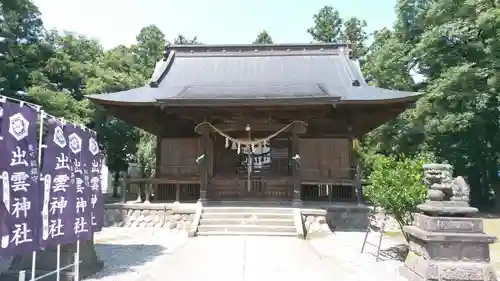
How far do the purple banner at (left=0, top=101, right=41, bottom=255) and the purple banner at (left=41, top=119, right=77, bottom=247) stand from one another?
0.26 m

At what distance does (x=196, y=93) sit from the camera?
12750 mm

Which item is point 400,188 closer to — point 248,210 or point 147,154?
point 248,210

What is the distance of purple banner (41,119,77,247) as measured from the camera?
4746mm

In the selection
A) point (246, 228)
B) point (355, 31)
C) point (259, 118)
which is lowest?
point (246, 228)

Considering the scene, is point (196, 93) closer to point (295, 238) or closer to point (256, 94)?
point (256, 94)

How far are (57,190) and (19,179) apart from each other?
0.89m

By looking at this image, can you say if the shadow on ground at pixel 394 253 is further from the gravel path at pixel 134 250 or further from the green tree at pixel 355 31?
the green tree at pixel 355 31

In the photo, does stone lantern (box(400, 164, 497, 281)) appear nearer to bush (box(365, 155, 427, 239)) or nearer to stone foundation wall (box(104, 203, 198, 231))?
bush (box(365, 155, 427, 239))

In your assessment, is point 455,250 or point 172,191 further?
point 172,191

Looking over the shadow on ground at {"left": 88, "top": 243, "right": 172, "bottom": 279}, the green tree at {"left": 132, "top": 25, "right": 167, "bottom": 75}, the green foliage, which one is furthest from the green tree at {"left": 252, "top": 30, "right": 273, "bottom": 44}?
the shadow on ground at {"left": 88, "top": 243, "right": 172, "bottom": 279}

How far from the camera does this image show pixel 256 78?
639 inches

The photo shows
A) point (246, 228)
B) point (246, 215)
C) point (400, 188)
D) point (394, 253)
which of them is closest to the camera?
point (400, 188)

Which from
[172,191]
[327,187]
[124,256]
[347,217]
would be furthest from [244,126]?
[124,256]

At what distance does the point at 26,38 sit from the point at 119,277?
53.0 feet
